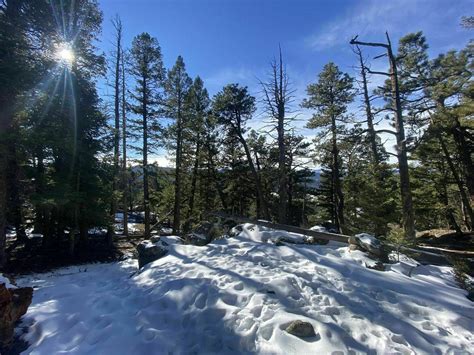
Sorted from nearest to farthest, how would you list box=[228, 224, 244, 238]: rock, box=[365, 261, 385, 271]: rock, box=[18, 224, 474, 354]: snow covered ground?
1. box=[18, 224, 474, 354]: snow covered ground
2. box=[365, 261, 385, 271]: rock
3. box=[228, 224, 244, 238]: rock

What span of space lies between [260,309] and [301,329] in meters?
0.88

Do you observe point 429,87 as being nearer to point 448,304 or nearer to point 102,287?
point 448,304

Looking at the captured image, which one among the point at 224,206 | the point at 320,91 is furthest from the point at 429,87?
the point at 224,206

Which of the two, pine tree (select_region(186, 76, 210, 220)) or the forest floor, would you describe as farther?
pine tree (select_region(186, 76, 210, 220))

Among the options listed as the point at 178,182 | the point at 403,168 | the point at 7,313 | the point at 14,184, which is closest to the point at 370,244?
the point at 403,168

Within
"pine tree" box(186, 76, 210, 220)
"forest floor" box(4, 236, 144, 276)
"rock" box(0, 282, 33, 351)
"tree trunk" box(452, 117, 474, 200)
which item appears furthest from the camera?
"pine tree" box(186, 76, 210, 220)

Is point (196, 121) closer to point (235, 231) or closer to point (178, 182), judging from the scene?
point (178, 182)

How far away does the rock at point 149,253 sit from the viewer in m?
8.26

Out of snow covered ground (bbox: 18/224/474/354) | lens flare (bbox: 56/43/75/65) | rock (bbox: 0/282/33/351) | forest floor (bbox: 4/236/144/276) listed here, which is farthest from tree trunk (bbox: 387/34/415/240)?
lens flare (bbox: 56/43/75/65)

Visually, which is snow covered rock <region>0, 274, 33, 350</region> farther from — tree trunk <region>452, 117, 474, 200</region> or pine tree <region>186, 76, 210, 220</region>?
tree trunk <region>452, 117, 474, 200</region>

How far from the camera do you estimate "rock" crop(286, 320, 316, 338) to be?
149 inches

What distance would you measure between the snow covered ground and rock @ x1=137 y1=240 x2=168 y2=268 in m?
1.07

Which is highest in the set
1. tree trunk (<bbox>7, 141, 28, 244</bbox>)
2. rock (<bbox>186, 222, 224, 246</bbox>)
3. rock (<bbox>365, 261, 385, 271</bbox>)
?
tree trunk (<bbox>7, 141, 28, 244</bbox>)

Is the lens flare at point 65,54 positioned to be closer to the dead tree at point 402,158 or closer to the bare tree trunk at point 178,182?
the bare tree trunk at point 178,182
